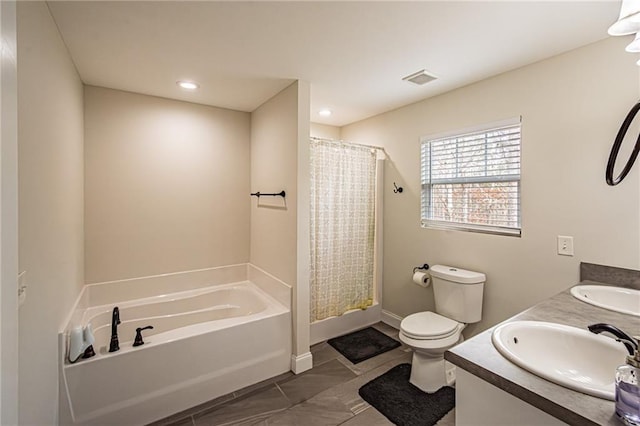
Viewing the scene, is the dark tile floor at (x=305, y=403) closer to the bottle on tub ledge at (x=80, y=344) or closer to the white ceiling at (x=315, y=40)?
the bottle on tub ledge at (x=80, y=344)

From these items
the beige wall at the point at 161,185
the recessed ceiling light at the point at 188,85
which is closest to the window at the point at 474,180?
the beige wall at the point at 161,185

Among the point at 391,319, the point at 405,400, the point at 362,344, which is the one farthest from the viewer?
the point at 391,319

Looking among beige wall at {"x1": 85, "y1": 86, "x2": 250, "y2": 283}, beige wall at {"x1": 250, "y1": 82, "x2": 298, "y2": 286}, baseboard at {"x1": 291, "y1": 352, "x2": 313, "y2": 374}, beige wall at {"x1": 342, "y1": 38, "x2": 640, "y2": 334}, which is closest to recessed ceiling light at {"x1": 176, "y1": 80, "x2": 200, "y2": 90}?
beige wall at {"x1": 85, "y1": 86, "x2": 250, "y2": 283}

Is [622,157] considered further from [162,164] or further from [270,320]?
[162,164]

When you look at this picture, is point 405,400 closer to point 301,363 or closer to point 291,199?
point 301,363

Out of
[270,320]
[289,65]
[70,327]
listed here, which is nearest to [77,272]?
[70,327]

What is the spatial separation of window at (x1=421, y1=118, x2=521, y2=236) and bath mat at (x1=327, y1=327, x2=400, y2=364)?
47.6 inches

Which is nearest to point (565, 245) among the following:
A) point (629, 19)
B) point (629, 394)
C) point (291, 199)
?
point (629, 19)

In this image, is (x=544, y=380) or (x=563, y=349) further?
(x=563, y=349)

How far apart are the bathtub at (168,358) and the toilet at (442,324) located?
1018mm

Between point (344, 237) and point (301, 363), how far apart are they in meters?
1.21

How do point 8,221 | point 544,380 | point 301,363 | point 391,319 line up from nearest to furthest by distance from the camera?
point 8,221, point 544,380, point 301,363, point 391,319

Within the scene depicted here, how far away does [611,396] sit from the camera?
79cm

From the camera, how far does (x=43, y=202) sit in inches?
57.3
